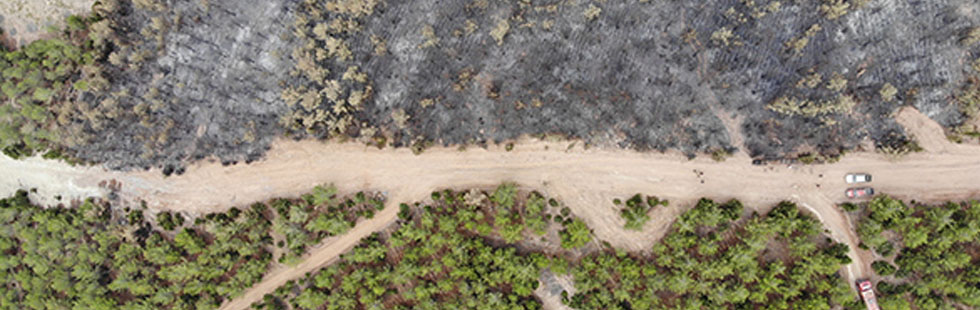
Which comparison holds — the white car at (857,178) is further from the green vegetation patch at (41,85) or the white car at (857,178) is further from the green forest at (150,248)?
the green vegetation patch at (41,85)

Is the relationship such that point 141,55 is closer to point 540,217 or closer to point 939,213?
point 540,217

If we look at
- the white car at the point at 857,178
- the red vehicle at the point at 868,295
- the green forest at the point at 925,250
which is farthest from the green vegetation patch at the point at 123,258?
the green forest at the point at 925,250

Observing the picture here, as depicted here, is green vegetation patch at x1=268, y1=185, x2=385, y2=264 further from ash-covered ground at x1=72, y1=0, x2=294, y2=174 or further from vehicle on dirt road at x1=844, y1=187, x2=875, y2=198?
vehicle on dirt road at x1=844, y1=187, x2=875, y2=198

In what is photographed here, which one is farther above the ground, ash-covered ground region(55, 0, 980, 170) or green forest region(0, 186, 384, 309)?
ash-covered ground region(55, 0, 980, 170)

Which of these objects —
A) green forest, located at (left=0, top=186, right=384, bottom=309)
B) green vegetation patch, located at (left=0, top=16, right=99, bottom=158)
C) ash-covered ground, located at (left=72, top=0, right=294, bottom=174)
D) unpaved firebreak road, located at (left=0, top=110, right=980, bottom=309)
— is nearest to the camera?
unpaved firebreak road, located at (left=0, top=110, right=980, bottom=309)

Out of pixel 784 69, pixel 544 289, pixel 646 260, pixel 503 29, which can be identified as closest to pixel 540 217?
pixel 544 289

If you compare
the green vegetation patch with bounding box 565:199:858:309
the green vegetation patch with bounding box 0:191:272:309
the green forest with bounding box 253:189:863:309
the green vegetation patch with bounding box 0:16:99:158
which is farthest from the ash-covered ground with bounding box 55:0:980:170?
the green vegetation patch with bounding box 565:199:858:309
